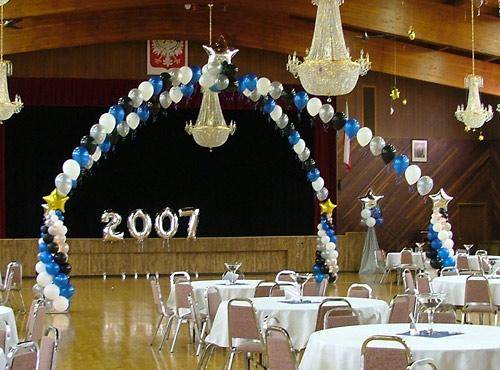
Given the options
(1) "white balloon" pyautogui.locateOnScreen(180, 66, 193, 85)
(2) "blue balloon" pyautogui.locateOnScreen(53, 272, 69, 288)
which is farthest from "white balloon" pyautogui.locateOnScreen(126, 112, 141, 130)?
(2) "blue balloon" pyautogui.locateOnScreen(53, 272, 69, 288)

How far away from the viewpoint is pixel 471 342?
7.05 meters

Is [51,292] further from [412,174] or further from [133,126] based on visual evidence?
[412,174]

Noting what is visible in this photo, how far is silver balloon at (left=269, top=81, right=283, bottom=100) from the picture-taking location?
1709cm

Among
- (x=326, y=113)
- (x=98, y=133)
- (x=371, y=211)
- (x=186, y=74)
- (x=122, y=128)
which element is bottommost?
(x=371, y=211)

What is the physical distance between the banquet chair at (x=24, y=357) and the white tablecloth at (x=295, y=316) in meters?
3.82

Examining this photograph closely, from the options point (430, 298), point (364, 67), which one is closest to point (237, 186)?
point (364, 67)

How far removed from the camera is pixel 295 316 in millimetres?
9664

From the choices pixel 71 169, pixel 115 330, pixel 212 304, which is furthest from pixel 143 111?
pixel 212 304

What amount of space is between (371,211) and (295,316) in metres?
15.3

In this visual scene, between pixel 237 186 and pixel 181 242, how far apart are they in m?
3.77

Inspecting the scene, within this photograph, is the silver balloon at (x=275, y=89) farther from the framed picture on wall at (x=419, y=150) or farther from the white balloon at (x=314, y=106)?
the framed picture on wall at (x=419, y=150)

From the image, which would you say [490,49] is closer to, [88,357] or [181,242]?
[181,242]

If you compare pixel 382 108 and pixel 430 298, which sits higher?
pixel 382 108

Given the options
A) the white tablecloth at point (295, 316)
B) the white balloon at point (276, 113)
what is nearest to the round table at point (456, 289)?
the white tablecloth at point (295, 316)
